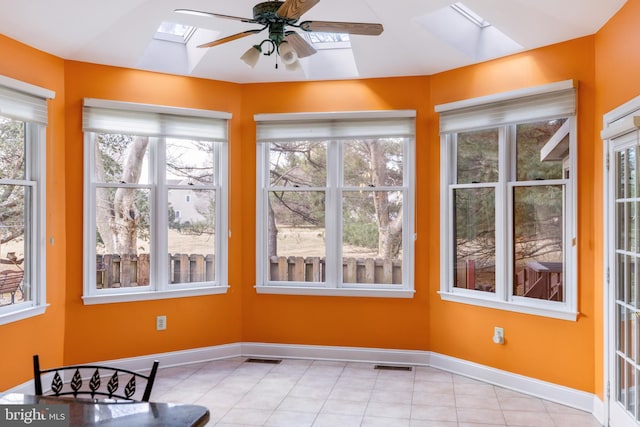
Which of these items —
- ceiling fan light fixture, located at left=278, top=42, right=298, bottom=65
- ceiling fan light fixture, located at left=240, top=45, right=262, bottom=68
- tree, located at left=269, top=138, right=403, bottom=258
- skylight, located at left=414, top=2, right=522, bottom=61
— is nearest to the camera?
ceiling fan light fixture, located at left=278, top=42, right=298, bottom=65

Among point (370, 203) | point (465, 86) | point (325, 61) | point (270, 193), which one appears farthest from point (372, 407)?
point (325, 61)

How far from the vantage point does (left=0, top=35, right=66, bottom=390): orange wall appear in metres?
3.77

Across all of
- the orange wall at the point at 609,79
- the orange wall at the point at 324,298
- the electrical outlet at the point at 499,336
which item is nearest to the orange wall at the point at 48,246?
the orange wall at the point at 324,298

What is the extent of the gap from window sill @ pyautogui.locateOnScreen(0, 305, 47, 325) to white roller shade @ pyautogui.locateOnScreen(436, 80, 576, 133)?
140 inches

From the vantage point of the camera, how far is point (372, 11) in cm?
404

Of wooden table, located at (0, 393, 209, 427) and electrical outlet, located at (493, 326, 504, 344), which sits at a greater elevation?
wooden table, located at (0, 393, 209, 427)

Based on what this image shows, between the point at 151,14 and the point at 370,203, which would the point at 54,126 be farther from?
the point at 370,203

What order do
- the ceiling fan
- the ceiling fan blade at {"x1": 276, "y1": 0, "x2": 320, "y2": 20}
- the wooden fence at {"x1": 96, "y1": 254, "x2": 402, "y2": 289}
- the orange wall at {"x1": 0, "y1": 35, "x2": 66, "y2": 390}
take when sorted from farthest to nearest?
the wooden fence at {"x1": 96, "y1": 254, "x2": 402, "y2": 289} < the orange wall at {"x1": 0, "y1": 35, "x2": 66, "y2": 390} < the ceiling fan < the ceiling fan blade at {"x1": 276, "y1": 0, "x2": 320, "y2": 20}

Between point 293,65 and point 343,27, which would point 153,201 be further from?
point 343,27

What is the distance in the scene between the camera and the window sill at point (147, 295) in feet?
14.5

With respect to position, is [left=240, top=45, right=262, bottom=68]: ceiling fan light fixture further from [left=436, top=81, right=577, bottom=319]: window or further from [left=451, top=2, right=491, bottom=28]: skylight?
[left=436, top=81, right=577, bottom=319]: window

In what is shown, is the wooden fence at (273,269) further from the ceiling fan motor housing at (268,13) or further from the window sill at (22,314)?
the ceiling fan motor housing at (268,13)

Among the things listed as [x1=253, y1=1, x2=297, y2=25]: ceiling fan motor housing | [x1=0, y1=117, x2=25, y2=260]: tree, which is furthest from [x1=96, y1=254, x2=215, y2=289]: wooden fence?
[x1=253, y1=1, x2=297, y2=25]: ceiling fan motor housing

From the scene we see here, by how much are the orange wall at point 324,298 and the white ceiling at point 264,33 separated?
112mm
